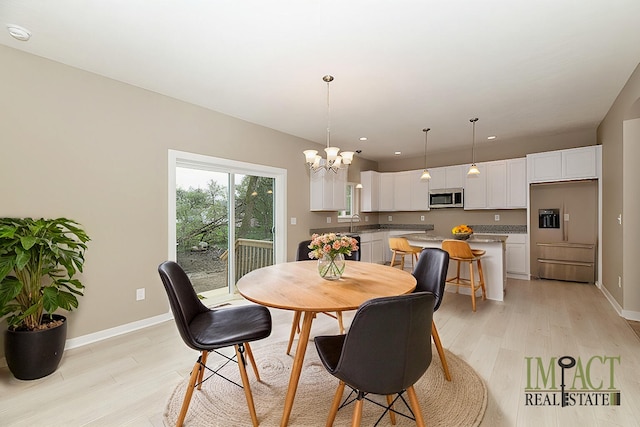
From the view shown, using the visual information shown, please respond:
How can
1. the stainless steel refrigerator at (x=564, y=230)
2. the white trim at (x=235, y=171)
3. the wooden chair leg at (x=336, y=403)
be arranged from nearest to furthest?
the wooden chair leg at (x=336, y=403) < the white trim at (x=235, y=171) < the stainless steel refrigerator at (x=564, y=230)

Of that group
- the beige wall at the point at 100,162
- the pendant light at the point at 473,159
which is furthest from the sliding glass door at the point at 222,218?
the pendant light at the point at 473,159

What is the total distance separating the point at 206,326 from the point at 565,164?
5.75 meters

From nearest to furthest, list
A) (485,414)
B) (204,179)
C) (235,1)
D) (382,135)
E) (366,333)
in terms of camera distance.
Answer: (366,333) → (485,414) → (235,1) → (204,179) → (382,135)

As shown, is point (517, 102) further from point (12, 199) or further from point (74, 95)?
point (12, 199)

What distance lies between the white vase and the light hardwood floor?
3.70ft

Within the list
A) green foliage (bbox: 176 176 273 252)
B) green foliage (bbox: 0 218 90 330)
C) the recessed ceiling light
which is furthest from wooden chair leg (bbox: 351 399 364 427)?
the recessed ceiling light

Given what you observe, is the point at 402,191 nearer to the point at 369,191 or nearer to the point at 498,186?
the point at 369,191

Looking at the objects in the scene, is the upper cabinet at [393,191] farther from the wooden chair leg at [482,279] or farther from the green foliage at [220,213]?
the green foliage at [220,213]

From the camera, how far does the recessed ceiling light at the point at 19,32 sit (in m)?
2.09

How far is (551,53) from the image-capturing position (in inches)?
96.3

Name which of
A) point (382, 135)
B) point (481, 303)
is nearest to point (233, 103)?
point (382, 135)

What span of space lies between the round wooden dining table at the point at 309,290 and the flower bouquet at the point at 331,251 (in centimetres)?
7

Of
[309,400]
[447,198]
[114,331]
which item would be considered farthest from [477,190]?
[114,331]

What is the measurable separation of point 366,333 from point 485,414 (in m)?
1.18
